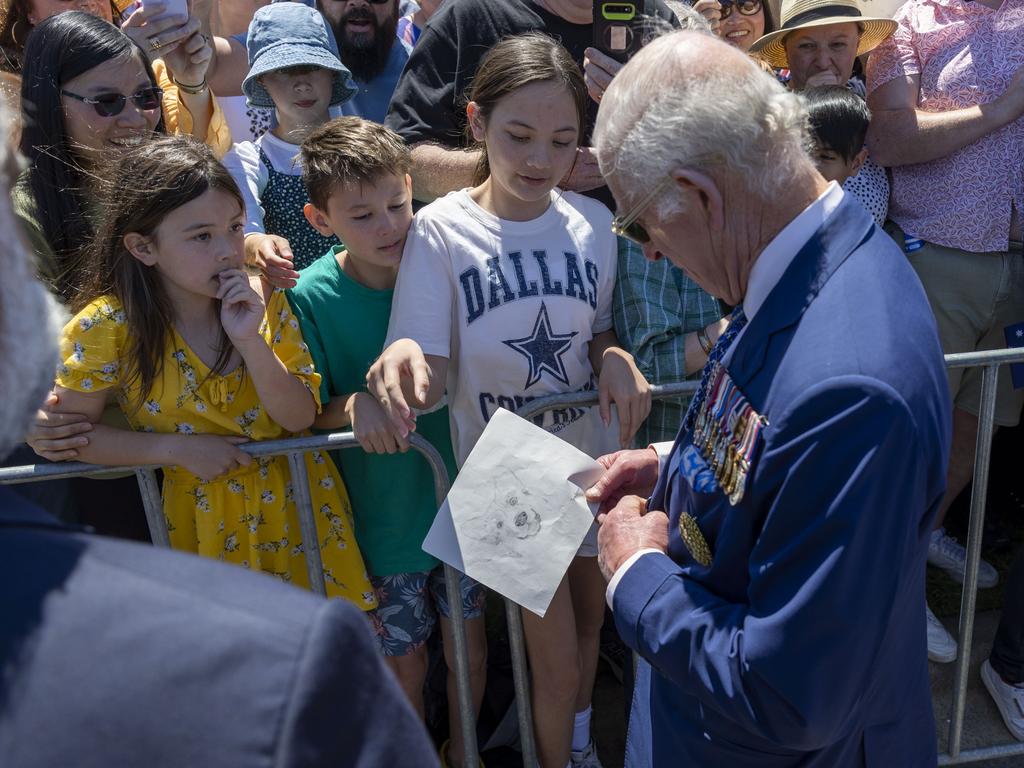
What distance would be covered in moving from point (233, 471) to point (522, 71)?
4.46ft

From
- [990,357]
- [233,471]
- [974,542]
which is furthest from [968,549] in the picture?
[233,471]

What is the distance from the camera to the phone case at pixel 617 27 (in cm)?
293

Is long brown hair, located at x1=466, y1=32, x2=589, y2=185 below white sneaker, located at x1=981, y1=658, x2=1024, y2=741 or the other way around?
the other way around

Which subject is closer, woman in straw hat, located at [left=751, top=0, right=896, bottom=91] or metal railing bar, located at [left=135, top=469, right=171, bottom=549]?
metal railing bar, located at [left=135, top=469, right=171, bottom=549]

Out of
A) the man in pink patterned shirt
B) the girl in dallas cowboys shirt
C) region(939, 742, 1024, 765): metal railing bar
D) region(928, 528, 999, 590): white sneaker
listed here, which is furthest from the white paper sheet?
region(928, 528, 999, 590): white sneaker

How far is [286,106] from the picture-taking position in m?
3.51

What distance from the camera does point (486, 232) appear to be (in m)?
2.75

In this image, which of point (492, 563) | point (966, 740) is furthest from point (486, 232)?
point (966, 740)

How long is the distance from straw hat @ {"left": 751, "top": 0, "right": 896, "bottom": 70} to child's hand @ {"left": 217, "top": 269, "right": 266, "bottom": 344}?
2.29 m

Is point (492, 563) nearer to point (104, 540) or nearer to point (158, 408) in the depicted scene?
point (158, 408)

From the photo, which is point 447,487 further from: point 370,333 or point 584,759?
point 584,759

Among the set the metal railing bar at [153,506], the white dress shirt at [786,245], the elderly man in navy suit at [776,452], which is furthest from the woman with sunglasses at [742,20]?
the metal railing bar at [153,506]

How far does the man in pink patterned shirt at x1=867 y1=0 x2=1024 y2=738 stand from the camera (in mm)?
3611

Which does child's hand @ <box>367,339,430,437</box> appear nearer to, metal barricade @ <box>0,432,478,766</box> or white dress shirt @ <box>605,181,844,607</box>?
metal barricade @ <box>0,432,478,766</box>
